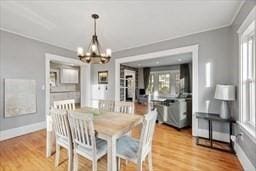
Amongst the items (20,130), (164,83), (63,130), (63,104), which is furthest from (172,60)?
(20,130)

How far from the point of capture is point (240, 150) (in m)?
2.33

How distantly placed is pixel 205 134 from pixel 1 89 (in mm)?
4919

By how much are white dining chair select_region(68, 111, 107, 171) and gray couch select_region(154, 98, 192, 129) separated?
103 inches

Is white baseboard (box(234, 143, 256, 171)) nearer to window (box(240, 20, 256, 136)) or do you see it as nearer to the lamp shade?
window (box(240, 20, 256, 136))

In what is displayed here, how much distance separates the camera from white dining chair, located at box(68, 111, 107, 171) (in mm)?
1640

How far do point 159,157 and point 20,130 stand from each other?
3479mm

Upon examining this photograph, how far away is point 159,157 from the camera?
242 centimetres

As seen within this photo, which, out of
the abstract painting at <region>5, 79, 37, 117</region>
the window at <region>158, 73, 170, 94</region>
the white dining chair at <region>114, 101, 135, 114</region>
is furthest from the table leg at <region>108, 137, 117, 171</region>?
the window at <region>158, 73, 170, 94</region>

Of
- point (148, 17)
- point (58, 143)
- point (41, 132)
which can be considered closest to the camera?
point (58, 143)

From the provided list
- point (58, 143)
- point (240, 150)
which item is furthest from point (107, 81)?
point (240, 150)

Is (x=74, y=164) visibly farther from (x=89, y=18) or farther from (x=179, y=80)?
(x=179, y=80)

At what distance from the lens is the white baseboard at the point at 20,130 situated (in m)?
3.23

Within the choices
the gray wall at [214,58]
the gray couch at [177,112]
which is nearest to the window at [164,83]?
the gray couch at [177,112]

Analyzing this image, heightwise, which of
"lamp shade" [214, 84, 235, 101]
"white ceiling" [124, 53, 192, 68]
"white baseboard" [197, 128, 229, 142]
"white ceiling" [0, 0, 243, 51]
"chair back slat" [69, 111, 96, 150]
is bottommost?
"white baseboard" [197, 128, 229, 142]
